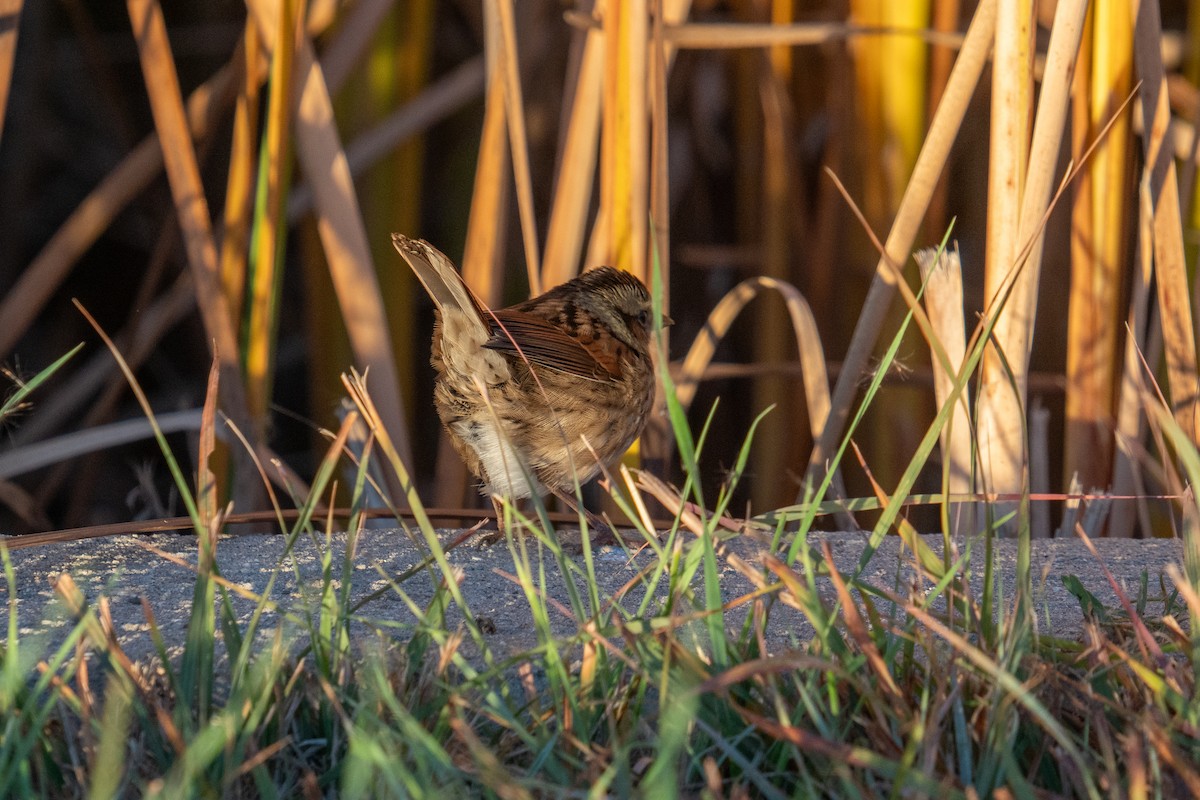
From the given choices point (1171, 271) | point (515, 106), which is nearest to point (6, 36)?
point (515, 106)

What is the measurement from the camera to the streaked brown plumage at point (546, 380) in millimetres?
2400

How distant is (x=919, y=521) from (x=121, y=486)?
95.0 inches

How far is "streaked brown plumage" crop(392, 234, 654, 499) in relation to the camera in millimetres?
2400

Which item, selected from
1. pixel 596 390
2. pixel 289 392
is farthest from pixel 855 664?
pixel 289 392

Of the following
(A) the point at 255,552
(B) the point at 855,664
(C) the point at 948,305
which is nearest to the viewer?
(B) the point at 855,664

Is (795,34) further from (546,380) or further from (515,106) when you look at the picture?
(546,380)

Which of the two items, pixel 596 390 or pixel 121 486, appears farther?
pixel 121 486

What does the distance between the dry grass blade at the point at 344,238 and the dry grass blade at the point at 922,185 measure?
91 centimetres

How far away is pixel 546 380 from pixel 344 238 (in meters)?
0.53

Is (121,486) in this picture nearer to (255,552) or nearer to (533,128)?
(533,128)

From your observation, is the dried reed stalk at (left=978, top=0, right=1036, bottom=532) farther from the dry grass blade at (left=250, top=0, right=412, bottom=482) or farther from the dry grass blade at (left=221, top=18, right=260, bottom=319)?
the dry grass blade at (left=221, top=18, right=260, bottom=319)

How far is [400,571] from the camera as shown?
6.28ft

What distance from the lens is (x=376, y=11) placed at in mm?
2926

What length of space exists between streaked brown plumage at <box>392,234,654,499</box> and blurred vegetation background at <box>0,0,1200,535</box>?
11 cm
